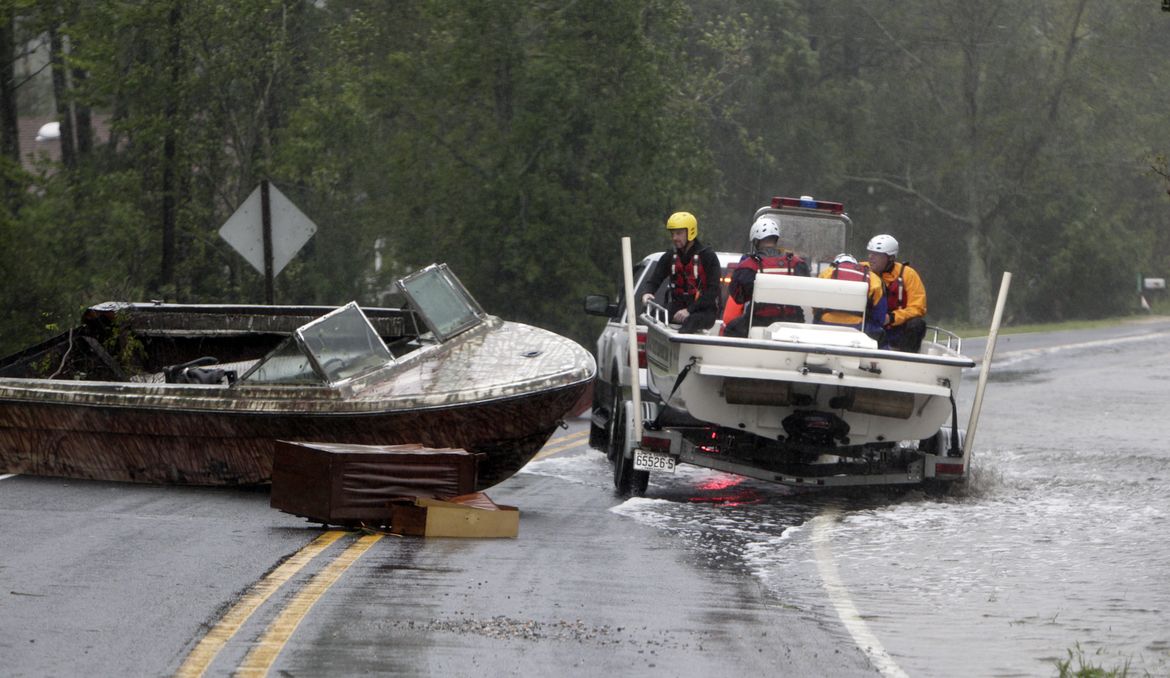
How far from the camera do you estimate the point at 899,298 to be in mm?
14461

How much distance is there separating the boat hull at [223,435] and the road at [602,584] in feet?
0.69

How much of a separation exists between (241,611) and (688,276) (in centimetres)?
699

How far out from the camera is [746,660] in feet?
25.0

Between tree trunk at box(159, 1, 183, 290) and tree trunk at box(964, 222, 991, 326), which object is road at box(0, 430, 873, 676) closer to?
tree trunk at box(159, 1, 183, 290)

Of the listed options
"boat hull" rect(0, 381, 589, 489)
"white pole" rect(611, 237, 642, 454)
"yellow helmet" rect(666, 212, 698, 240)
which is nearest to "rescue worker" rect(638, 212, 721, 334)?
"yellow helmet" rect(666, 212, 698, 240)

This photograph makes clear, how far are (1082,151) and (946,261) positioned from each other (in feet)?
19.9

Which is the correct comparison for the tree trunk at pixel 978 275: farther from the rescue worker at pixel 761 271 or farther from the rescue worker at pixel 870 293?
the rescue worker at pixel 870 293

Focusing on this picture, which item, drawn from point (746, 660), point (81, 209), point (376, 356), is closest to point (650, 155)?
point (81, 209)

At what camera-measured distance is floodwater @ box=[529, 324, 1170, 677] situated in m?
8.34

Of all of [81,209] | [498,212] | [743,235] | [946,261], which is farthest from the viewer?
[946,261]

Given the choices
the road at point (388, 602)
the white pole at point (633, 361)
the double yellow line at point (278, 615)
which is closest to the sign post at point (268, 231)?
the white pole at point (633, 361)

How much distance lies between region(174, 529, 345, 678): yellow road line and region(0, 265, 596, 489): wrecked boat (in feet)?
5.47

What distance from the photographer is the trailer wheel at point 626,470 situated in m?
13.2

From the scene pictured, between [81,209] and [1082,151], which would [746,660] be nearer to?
[81,209]
